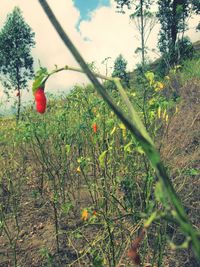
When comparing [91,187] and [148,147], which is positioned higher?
[148,147]

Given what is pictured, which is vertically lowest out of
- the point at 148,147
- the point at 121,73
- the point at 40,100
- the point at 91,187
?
the point at 91,187

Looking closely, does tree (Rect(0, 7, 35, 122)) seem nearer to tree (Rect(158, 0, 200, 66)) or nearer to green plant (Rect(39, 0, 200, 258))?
tree (Rect(158, 0, 200, 66))

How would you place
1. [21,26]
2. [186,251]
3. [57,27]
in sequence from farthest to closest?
[21,26] → [186,251] → [57,27]

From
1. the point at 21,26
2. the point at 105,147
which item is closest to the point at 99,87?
the point at 105,147

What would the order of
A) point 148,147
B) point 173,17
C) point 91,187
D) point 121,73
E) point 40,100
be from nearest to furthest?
point 148,147, point 40,100, point 91,187, point 121,73, point 173,17

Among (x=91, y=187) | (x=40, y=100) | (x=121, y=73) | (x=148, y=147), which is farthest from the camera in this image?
(x=121, y=73)

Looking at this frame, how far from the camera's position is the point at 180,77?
935 cm

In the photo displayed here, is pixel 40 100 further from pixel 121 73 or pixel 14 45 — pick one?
pixel 14 45

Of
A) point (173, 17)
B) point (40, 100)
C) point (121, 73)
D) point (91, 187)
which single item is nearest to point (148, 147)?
point (40, 100)

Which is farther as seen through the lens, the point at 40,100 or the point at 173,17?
the point at 173,17

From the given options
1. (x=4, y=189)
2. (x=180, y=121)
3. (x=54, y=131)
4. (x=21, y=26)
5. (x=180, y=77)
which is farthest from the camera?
(x=21, y=26)

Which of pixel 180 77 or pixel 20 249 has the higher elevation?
pixel 180 77

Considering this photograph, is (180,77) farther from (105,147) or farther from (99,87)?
(99,87)

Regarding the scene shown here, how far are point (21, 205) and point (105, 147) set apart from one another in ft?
5.57
